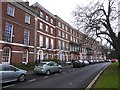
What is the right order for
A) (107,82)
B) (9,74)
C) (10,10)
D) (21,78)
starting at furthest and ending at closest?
1. (10,10)
2. (21,78)
3. (9,74)
4. (107,82)

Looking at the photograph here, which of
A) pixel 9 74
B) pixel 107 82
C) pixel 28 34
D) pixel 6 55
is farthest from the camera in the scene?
pixel 28 34

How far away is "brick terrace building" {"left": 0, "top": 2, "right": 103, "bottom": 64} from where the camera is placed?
27228 mm

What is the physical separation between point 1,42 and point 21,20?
6.90m

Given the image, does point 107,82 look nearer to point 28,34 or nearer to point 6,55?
point 6,55

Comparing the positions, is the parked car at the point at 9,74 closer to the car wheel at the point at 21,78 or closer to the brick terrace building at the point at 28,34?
the car wheel at the point at 21,78

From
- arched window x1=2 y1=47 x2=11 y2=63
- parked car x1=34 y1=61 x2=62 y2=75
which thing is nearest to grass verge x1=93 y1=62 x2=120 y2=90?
parked car x1=34 y1=61 x2=62 y2=75

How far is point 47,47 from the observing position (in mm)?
43656

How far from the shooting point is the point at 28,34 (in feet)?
110

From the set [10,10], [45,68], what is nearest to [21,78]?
[45,68]

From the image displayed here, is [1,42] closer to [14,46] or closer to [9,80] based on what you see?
[14,46]

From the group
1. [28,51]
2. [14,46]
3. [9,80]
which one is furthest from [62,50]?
[9,80]

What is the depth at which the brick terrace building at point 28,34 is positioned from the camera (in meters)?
27.2

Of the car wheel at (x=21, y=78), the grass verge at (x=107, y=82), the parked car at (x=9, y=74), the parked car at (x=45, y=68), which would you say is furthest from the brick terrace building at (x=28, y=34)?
the grass verge at (x=107, y=82)

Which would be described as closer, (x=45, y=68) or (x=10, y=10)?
(x=45, y=68)
